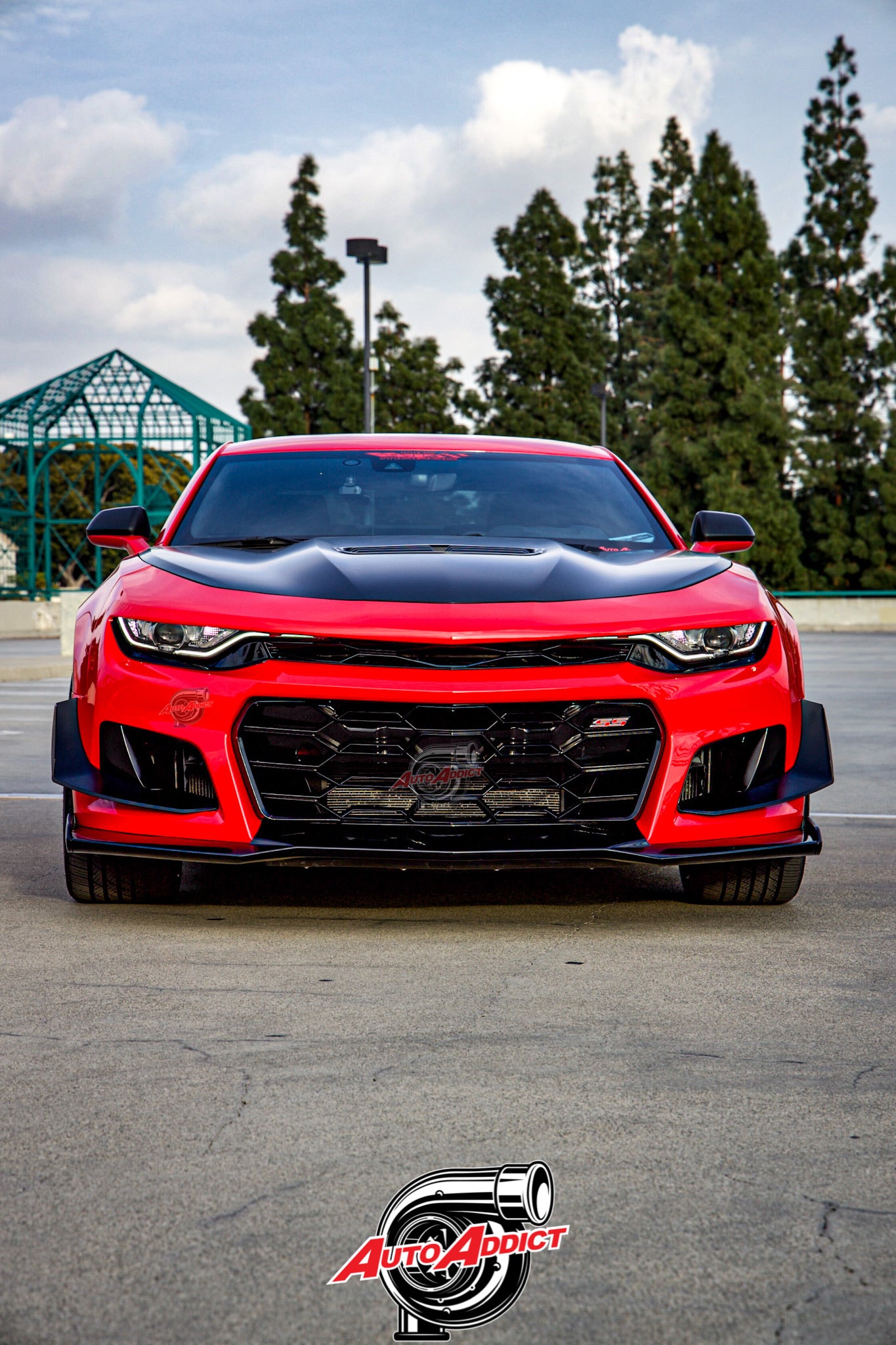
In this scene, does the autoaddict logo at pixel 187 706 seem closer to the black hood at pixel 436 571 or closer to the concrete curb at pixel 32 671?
the black hood at pixel 436 571

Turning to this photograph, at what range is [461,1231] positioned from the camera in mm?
2477

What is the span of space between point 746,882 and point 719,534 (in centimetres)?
128

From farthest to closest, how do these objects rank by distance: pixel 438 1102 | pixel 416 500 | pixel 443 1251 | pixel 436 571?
pixel 416 500 → pixel 436 571 → pixel 438 1102 → pixel 443 1251

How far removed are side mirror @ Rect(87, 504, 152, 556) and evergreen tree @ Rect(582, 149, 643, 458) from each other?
67.4 meters

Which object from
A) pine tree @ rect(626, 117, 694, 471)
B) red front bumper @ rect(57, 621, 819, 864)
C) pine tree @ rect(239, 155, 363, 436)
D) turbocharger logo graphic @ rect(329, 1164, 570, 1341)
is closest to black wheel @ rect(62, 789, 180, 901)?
A: red front bumper @ rect(57, 621, 819, 864)

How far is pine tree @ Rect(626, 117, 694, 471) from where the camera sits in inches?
2744

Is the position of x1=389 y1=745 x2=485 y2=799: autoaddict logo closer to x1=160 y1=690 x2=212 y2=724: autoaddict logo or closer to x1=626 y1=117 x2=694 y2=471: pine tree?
x1=160 y1=690 x2=212 y2=724: autoaddict logo

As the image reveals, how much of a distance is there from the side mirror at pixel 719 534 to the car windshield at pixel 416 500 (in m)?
0.12

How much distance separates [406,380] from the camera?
56125 millimetres

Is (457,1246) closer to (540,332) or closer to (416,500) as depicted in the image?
(416,500)

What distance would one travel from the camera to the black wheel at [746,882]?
523 cm

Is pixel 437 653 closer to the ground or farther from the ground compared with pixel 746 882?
farther from the ground

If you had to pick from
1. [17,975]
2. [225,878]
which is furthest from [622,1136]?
[225,878]

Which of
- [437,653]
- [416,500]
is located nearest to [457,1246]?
[437,653]
